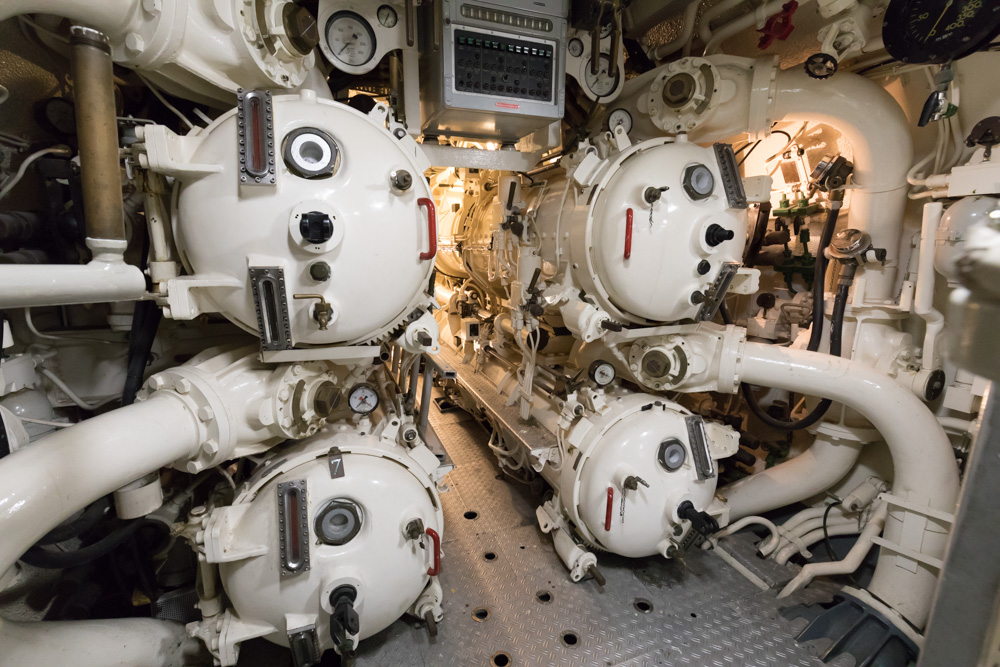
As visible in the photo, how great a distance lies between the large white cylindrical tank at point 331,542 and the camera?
1.85 m

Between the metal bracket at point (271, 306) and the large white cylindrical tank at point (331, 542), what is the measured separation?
0.59 metres

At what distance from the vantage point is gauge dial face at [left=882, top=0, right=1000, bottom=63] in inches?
Result: 74.2

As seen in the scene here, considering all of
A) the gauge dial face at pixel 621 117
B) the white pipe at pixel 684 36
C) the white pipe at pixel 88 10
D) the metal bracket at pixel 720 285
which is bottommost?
the metal bracket at pixel 720 285

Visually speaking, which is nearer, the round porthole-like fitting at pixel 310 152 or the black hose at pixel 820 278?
the round porthole-like fitting at pixel 310 152

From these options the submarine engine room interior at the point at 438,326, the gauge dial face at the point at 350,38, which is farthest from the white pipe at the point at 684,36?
the gauge dial face at the point at 350,38

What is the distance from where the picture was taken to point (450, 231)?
5.12 metres

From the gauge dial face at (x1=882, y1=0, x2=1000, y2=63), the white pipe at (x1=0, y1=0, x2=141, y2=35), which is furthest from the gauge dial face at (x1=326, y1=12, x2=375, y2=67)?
the gauge dial face at (x1=882, y1=0, x2=1000, y2=63)

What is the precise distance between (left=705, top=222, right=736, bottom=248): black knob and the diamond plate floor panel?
2082mm

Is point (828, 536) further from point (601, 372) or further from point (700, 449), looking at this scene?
point (601, 372)

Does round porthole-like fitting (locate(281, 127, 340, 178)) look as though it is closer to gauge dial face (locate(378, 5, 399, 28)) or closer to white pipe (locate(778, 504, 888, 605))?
gauge dial face (locate(378, 5, 399, 28))

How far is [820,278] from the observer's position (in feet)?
9.25

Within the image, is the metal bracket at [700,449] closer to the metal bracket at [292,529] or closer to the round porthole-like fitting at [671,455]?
the round porthole-like fitting at [671,455]

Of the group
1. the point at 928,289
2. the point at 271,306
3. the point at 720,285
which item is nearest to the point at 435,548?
the point at 271,306

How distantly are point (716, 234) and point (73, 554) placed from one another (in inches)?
130
